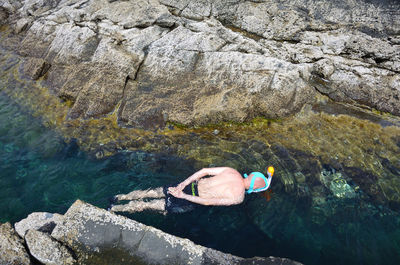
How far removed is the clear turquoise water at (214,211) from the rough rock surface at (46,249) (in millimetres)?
1854

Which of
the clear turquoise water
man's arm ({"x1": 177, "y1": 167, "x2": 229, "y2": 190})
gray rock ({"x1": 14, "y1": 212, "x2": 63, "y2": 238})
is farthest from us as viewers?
man's arm ({"x1": 177, "y1": 167, "x2": 229, "y2": 190})

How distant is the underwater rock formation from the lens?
423 centimetres

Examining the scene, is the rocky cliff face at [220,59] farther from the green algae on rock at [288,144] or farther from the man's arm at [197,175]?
the man's arm at [197,175]

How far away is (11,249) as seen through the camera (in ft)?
13.6

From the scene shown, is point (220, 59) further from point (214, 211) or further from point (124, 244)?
point (124, 244)

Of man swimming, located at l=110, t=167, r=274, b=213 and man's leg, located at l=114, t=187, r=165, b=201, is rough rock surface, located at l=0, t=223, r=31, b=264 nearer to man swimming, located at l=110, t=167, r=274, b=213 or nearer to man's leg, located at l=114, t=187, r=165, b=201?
man swimming, located at l=110, t=167, r=274, b=213

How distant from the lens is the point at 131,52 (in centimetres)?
918

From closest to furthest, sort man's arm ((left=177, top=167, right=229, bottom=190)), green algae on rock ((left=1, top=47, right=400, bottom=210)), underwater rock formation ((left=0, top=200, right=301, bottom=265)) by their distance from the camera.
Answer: underwater rock formation ((left=0, top=200, right=301, bottom=265)) → man's arm ((left=177, top=167, right=229, bottom=190)) → green algae on rock ((left=1, top=47, right=400, bottom=210))

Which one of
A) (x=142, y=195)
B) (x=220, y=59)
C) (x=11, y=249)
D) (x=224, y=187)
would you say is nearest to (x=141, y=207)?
(x=142, y=195)

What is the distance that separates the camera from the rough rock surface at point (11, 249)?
159 inches

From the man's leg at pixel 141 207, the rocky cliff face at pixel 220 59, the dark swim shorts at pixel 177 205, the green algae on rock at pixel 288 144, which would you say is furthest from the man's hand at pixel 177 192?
the rocky cliff face at pixel 220 59

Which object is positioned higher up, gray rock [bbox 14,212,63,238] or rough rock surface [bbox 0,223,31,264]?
rough rock surface [bbox 0,223,31,264]

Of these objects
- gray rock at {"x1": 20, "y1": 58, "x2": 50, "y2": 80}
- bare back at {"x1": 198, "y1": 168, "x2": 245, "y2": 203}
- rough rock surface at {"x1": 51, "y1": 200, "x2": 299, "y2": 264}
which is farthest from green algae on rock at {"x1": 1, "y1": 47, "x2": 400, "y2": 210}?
rough rock surface at {"x1": 51, "y1": 200, "x2": 299, "y2": 264}

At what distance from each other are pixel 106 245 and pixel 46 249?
0.90m
